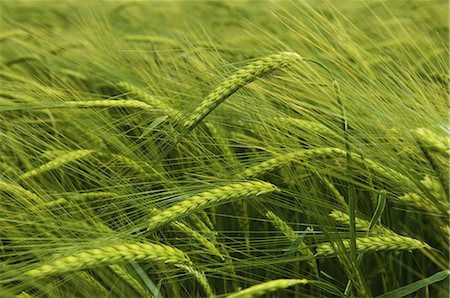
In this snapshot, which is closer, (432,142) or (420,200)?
(432,142)

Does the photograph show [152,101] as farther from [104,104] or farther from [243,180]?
[243,180]

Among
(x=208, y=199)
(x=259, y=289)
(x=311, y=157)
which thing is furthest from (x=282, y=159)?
(x=259, y=289)

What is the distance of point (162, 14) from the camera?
2.92 metres

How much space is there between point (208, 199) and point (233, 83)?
0.18 metres

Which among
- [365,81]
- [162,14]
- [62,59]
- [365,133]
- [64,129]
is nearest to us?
[365,133]

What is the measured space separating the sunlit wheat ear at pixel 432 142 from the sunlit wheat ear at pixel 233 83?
22 centimetres

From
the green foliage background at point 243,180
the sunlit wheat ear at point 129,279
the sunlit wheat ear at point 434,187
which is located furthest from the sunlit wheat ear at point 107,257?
the sunlit wheat ear at point 434,187

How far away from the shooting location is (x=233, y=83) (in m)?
0.94

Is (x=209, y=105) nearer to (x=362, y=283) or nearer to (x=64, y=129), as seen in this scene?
(x=362, y=283)

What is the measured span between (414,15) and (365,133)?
118cm

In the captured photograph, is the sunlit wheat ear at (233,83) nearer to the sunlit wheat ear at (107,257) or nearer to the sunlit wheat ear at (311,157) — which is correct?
the sunlit wheat ear at (311,157)

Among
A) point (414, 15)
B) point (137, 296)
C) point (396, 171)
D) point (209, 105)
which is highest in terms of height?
point (414, 15)

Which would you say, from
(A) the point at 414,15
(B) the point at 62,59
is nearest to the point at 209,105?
(B) the point at 62,59

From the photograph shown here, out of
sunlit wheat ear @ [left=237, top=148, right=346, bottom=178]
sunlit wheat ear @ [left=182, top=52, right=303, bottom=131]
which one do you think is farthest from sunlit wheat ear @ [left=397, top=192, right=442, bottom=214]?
sunlit wheat ear @ [left=182, top=52, right=303, bottom=131]
